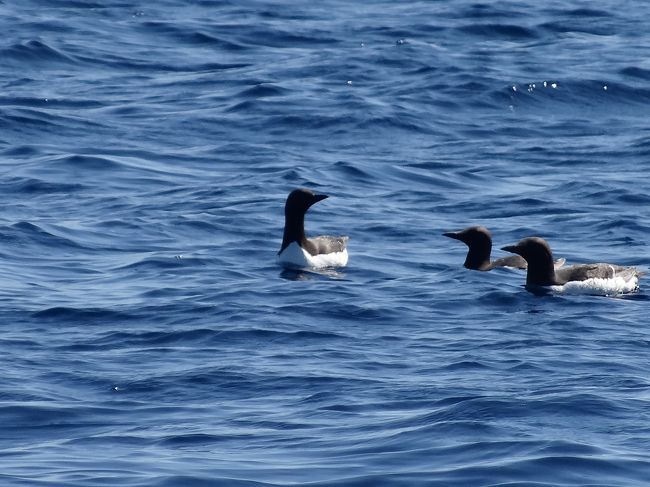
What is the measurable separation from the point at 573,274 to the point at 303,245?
3.19 meters

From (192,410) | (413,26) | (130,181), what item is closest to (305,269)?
(130,181)

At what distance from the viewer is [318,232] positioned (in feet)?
72.5

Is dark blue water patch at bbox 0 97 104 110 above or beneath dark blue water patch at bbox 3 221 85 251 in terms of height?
above

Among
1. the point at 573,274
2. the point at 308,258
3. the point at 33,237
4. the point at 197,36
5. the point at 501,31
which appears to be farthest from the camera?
the point at 501,31

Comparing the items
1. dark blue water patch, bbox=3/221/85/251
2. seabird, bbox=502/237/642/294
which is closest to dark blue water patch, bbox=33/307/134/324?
dark blue water patch, bbox=3/221/85/251

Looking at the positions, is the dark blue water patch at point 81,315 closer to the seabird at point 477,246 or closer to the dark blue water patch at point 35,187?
the seabird at point 477,246

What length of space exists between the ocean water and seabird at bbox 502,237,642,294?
20 cm

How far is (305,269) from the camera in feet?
63.4

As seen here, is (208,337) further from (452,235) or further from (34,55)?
(34,55)

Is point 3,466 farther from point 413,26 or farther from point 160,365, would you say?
point 413,26

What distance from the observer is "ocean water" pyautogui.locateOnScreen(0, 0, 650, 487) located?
40.1 feet

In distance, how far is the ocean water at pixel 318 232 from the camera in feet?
40.1

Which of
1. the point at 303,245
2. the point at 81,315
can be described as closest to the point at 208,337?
the point at 81,315

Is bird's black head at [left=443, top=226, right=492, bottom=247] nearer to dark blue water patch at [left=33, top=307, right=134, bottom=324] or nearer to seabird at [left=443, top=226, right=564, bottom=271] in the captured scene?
seabird at [left=443, top=226, right=564, bottom=271]
